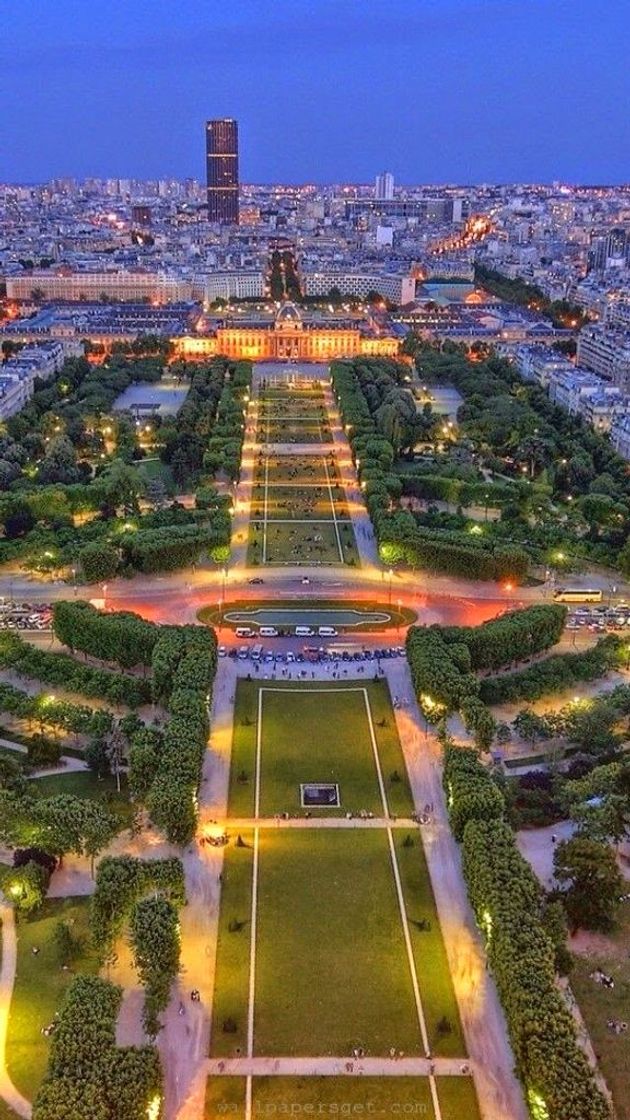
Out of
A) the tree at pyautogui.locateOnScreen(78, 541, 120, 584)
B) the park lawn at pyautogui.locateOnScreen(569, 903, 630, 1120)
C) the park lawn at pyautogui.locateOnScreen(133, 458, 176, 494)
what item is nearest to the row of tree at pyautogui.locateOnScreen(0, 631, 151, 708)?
the tree at pyautogui.locateOnScreen(78, 541, 120, 584)

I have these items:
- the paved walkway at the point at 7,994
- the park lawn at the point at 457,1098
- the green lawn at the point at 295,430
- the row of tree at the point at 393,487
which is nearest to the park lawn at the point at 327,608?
the row of tree at the point at 393,487

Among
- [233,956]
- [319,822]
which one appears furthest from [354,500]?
[233,956]

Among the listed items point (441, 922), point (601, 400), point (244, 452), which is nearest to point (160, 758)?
point (441, 922)

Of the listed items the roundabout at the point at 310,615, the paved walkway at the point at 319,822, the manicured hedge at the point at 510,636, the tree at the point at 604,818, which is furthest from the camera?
the roundabout at the point at 310,615

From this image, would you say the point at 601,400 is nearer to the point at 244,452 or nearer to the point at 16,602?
the point at 244,452

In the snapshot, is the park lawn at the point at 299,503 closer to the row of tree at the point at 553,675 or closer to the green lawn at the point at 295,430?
the green lawn at the point at 295,430
